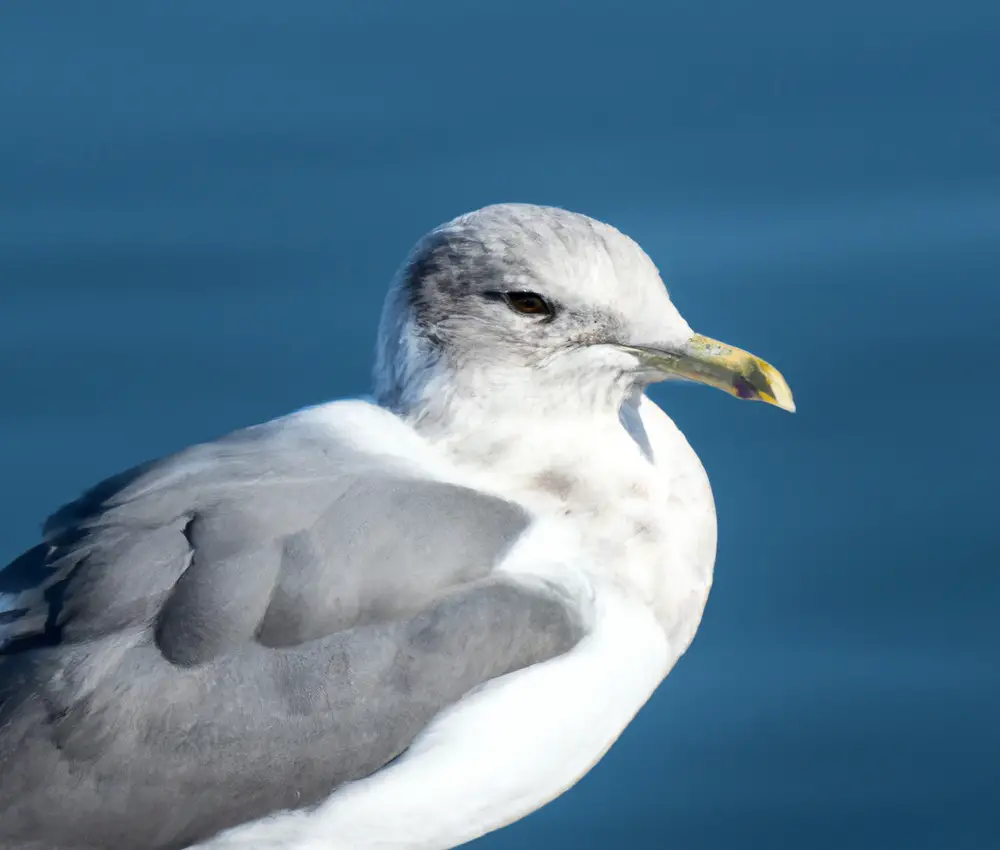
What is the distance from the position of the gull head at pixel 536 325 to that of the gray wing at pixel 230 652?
A: 403 mm

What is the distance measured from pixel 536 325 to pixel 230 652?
3.44 ft

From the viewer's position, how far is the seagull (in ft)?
13.6

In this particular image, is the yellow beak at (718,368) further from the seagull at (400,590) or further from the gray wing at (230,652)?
the gray wing at (230,652)

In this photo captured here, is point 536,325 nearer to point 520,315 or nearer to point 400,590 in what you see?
point 520,315

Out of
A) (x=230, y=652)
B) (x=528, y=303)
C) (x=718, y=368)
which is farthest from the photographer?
(x=718, y=368)

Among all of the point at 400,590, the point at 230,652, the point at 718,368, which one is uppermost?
the point at 718,368

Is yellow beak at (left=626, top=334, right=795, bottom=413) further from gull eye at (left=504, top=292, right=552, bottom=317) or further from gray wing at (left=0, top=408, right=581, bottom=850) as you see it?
gray wing at (left=0, top=408, right=581, bottom=850)

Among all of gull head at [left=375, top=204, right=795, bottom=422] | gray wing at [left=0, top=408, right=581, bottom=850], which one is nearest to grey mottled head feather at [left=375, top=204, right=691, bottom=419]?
gull head at [left=375, top=204, right=795, bottom=422]

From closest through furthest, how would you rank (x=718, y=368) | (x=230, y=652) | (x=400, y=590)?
1. (x=230, y=652)
2. (x=400, y=590)
3. (x=718, y=368)

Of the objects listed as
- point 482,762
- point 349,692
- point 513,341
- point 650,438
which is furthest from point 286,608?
point 650,438

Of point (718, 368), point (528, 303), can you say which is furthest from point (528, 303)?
point (718, 368)

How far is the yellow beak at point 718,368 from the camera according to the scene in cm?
462

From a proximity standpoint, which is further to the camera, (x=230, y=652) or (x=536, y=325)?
(x=536, y=325)

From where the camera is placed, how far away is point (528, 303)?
4.52 m
